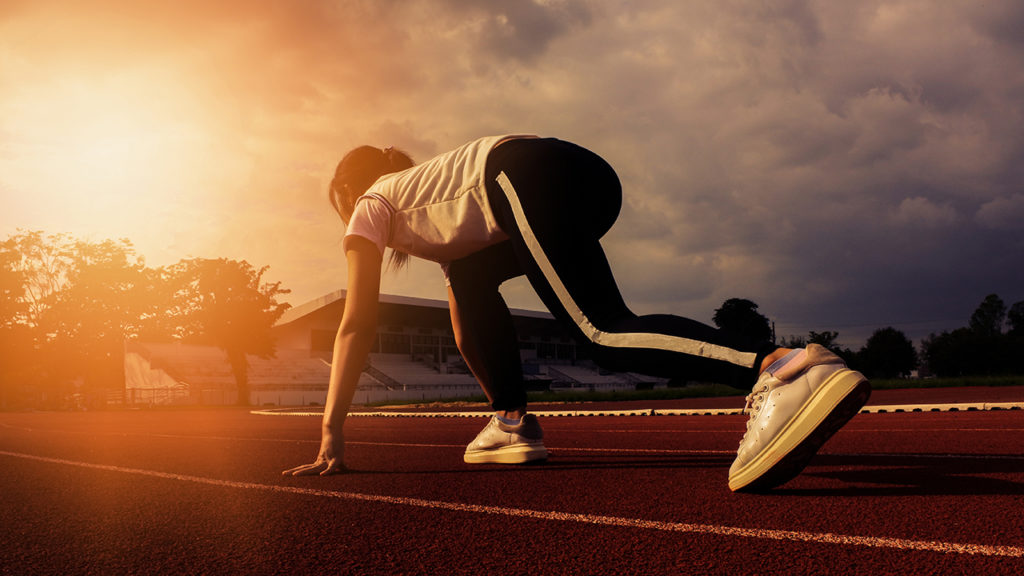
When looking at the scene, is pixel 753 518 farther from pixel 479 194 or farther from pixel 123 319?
pixel 123 319

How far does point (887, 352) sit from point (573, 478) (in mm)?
78192

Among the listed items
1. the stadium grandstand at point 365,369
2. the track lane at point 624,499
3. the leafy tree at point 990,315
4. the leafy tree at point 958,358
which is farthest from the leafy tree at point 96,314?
the leafy tree at point 990,315

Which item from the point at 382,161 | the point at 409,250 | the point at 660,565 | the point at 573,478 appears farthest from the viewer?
the point at 382,161

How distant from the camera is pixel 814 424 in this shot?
82.0 inches

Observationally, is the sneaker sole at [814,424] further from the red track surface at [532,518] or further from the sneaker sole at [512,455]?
the sneaker sole at [512,455]

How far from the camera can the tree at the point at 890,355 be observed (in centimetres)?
6994

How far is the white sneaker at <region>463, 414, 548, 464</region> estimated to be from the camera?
352 cm

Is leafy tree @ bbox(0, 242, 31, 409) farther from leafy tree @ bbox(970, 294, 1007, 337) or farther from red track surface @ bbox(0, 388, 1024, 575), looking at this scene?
leafy tree @ bbox(970, 294, 1007, 337)

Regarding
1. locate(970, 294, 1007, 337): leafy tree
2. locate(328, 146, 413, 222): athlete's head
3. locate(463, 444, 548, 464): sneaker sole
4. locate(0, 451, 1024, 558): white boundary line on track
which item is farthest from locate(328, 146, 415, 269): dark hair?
locate(970, 294, 1007, 337): leafy tree

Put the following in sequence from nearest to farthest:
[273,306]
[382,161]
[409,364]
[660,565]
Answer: [660,565], [382,161], [273,306], [409,364]

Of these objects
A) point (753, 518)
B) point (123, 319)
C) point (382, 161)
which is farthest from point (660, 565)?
point (123, 319)

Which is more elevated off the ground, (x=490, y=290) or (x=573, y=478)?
(x=490, y=290)

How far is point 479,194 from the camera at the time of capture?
2842 mm

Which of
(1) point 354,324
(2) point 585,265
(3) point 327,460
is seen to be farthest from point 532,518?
(3) point 327,460
